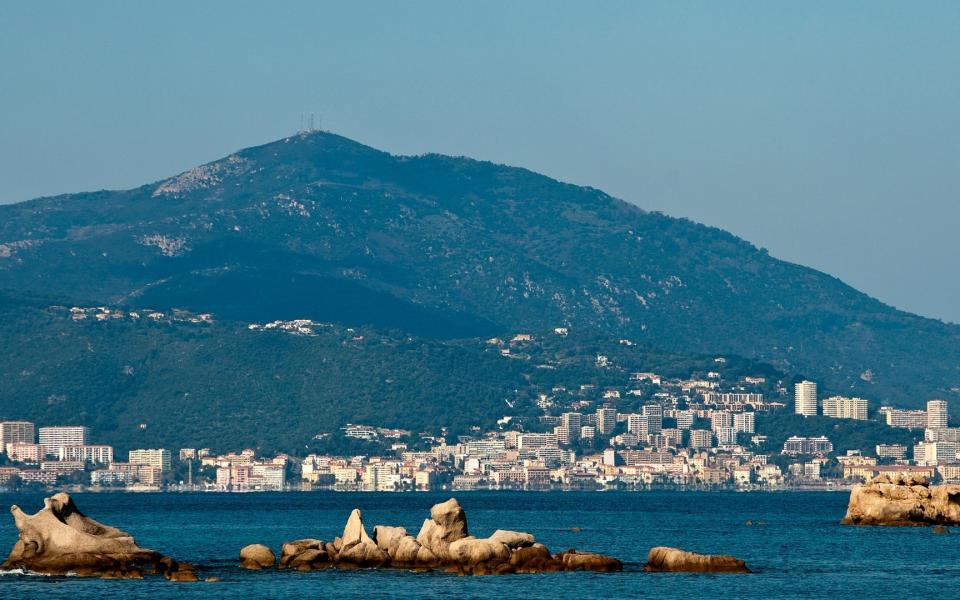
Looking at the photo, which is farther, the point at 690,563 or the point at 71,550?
the point at 690,563

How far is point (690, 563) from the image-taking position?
310 feet

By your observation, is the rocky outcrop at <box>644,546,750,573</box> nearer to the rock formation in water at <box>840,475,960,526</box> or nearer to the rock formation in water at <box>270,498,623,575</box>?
the rock formation in water at <box>270,498,623,575</box>

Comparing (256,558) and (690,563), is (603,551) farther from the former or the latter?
(256,558)

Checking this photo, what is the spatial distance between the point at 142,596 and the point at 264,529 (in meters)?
65.9

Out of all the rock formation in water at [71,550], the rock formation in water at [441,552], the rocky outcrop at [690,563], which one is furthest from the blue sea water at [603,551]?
the rock formation in water at [71,550]

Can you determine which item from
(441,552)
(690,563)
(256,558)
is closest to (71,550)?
(256,558)

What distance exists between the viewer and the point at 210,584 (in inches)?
3420

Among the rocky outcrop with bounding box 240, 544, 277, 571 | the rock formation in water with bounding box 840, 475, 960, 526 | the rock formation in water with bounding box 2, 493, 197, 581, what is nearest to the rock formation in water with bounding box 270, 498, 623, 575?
the rocky outcrop with bounding box 240, 544, 277, 571

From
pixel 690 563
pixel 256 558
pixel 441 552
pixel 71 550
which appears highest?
pixel 71 550

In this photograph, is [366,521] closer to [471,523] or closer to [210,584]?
[471,523]

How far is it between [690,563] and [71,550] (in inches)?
1066

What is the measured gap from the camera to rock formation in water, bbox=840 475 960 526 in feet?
470

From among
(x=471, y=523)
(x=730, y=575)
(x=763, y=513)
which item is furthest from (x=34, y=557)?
(x=763, y=513)

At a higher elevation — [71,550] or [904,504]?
[904,504]
